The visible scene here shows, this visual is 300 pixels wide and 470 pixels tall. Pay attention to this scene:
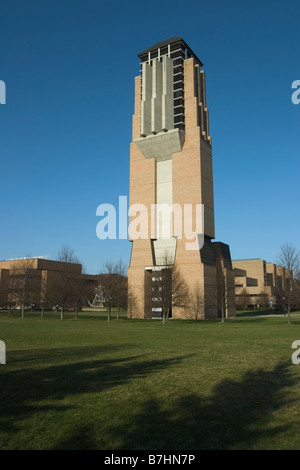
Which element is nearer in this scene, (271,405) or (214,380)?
(271,405)

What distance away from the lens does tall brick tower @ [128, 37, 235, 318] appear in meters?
57.7

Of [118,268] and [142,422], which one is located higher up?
[118,268]

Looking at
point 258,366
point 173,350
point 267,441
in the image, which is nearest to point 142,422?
point 267,441

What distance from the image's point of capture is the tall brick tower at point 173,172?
2272 inches

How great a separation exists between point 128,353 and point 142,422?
29.3 ft

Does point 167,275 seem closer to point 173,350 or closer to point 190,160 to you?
point 190,160

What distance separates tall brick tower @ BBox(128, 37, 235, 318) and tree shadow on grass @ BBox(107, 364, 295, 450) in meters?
47.0

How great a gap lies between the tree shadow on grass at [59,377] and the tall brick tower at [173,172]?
4230cm

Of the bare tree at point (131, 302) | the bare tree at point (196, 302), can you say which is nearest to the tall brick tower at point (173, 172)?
the bare tree at point (131, 302)

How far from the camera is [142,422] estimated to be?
6.46m

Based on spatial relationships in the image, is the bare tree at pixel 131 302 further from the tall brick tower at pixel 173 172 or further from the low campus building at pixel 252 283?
the low campus building at pixel 252 283

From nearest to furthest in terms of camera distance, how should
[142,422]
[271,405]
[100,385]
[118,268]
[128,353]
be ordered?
[142,422] → [271,405] → [100,385] → [128,353] → [118,268]

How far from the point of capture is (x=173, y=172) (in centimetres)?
6053

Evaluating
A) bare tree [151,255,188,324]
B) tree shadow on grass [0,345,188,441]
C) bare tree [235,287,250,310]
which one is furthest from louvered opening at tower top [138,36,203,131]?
bare tree [235,287,250,310]
